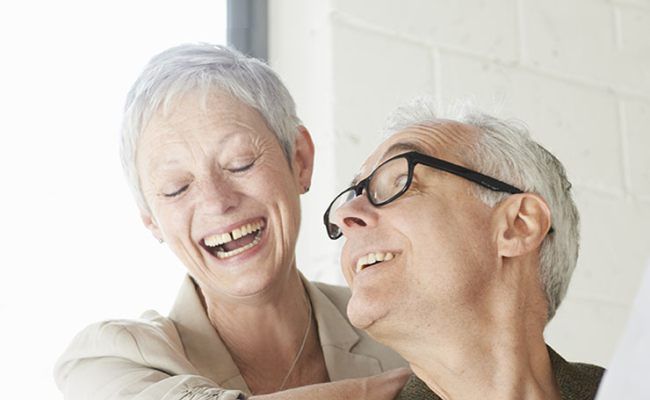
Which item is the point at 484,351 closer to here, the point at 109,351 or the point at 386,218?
the point at 386,218

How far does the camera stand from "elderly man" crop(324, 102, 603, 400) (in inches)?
45.9

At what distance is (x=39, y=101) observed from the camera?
6.38ft

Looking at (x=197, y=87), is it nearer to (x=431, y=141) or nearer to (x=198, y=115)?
(x=198, y=115)

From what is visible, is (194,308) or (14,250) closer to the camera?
(194,308)

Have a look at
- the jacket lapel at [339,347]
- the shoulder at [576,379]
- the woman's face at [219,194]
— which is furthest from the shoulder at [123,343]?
the shoulder at [576,379]

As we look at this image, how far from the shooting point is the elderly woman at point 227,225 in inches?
53.7

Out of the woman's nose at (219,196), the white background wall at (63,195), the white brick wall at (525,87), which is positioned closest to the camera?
the woman's nose at (219,196)

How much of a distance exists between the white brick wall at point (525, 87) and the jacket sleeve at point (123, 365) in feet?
2.74

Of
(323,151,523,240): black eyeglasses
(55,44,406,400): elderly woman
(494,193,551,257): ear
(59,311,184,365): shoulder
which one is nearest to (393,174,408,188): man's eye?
(323,151,523,240): black eyeglasses

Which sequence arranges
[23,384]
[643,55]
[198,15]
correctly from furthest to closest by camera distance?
1. [643,55]
2. [198,15]
3. [23,384]

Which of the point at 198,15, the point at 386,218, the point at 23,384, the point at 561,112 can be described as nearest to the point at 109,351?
the point at 386,218

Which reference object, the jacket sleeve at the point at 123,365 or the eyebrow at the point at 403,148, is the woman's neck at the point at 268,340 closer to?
the jacket sleeve at the point at 123,365

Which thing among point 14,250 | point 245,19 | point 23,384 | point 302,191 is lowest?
point 23,384

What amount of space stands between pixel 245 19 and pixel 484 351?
1277mm
